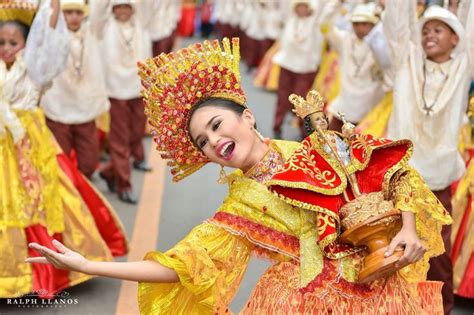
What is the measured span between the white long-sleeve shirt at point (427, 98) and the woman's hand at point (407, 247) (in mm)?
2067

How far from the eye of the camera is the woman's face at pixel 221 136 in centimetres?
298

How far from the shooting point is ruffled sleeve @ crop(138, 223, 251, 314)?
2.88 metres

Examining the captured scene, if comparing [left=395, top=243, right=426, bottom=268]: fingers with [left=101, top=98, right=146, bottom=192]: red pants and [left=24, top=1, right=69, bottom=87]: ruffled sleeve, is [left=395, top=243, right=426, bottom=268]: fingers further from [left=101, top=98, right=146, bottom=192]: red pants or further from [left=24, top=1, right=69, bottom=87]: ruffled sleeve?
[left=101, top=98, right=146, bottom=192]: red pants

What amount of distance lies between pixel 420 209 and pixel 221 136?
0.70m

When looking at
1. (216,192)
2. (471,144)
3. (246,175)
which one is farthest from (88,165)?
(246,175)

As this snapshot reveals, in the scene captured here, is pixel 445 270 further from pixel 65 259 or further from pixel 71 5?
pixel 71 5

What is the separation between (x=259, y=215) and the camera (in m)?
2.99

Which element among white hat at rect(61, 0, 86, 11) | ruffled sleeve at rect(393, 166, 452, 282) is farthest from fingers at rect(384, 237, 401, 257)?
white hat at rect(61, 0, 86, 11)

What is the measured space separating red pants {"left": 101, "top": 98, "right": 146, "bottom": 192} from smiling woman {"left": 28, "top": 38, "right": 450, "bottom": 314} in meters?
4.28

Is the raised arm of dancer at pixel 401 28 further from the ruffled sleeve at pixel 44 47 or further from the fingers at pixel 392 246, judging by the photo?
the fingers at pixel 392 246

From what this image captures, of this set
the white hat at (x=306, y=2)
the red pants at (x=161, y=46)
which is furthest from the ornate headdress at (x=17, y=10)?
the red pants at (x=161, y=46)

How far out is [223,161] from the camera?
9.83 ft

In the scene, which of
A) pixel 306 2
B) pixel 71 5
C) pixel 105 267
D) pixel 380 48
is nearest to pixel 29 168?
pixel 71 5

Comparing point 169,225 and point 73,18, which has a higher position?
point 73,18
